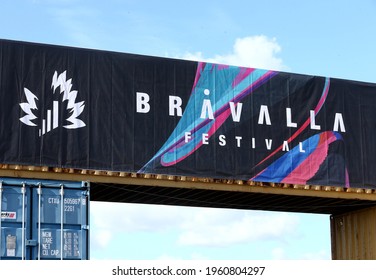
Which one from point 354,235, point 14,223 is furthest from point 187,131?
point 354,235

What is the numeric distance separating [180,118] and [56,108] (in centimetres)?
384

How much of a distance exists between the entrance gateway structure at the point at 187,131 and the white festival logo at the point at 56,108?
0.03 m

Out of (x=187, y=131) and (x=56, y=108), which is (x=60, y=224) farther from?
(x=187, y=131)

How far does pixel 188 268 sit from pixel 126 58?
34.9 feet

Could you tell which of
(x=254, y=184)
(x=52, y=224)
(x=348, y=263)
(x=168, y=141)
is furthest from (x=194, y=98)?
(x=348, y=263)

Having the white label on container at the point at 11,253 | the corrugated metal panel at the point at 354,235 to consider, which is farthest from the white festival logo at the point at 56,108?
the corrugated metal panel at the point at 354,235

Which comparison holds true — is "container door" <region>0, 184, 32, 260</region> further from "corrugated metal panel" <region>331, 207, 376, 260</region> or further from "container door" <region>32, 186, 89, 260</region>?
"corrugated metal panel" <region>331, 207, 376, 260</region>

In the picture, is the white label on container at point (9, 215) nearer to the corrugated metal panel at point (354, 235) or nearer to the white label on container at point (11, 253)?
the white label on container at point (11, 253)

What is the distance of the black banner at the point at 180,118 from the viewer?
19.9m

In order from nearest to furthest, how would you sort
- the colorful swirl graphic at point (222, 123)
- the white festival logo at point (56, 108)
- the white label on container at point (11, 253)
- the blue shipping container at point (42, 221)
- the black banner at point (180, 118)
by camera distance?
the white label on container at point (11, 253) → the blue shipping container at point (42, 221) → the white festival logo at point (56, 108) → the black banner at point (180, 118) → the colorful swirl graphic at point (222, 123)

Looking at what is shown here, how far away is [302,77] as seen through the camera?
23672 mm

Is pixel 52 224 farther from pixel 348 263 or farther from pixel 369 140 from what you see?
pixel 369 140

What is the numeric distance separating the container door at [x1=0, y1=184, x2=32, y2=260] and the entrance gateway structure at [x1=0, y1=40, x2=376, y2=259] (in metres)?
0.80

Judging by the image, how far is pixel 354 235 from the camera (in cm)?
2577
